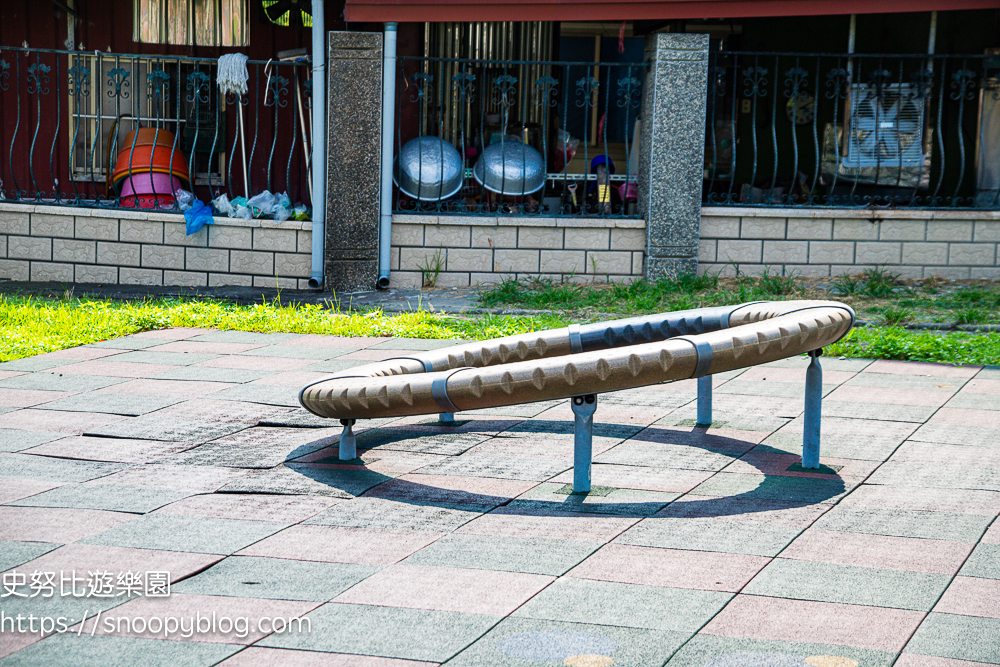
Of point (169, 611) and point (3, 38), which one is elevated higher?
point (3, 38)

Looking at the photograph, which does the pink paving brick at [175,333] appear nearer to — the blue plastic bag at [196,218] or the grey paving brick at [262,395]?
the grey paving brick at [262,395]

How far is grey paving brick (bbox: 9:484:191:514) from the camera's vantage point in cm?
352

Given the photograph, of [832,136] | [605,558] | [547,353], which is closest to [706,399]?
[547,353]

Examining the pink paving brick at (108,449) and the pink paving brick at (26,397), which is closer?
the pink paving brick at (108,449)

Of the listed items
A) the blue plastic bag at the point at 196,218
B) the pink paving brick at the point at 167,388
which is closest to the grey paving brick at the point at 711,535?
the pink paving brick at the point at 167,388

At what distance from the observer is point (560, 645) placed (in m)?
2.49

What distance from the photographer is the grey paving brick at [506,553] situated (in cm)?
303

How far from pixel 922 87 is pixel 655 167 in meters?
2.73

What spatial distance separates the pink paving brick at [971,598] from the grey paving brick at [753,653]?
39 cm

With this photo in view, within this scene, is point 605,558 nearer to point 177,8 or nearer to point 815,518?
point 815,518

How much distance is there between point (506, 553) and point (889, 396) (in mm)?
3023

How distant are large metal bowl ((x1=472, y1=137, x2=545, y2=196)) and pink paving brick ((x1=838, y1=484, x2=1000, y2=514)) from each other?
6163 mm

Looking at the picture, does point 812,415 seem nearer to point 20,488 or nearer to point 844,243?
point 20,488

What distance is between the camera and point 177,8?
10.9 m
